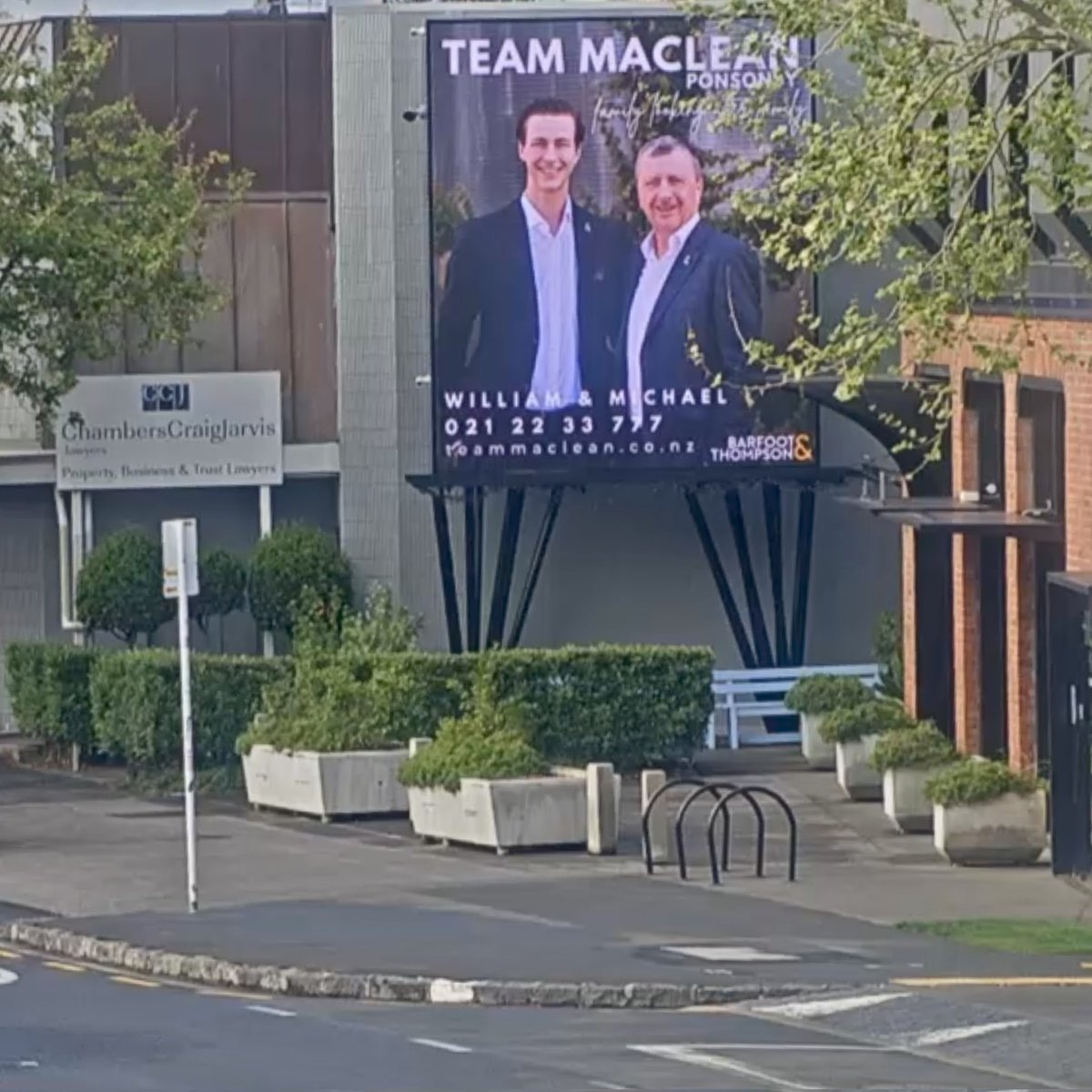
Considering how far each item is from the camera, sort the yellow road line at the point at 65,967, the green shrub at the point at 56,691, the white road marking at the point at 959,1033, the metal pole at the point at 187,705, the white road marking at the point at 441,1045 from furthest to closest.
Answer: the green shrub at the point at 56,691 → the metal pole at the point at 187,705 → the yellow road line at the point at 65,967 → the white road marking at the point at 959,1033 → the white road marking at the point at 441,1045

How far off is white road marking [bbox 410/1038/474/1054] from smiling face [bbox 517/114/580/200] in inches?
737

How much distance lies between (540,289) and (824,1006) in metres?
→ 17.6

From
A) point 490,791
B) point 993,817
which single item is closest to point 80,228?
point 490,791

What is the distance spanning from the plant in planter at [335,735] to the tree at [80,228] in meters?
3.75

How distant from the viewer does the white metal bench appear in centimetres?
3428

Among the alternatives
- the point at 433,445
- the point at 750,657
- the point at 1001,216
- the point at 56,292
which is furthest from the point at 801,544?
the point at 1001,216

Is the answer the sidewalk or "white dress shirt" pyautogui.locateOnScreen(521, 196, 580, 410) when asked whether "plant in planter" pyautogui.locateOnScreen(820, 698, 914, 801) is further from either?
"white dress shirt" pyautogui.locateOnScreen(521, 196, 580, 410)

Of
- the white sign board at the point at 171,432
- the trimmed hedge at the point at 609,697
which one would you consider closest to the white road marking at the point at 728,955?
the trimmed hedge at the point at 609,697

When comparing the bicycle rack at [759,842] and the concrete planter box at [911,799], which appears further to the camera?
the concrete planter box at [911,799]

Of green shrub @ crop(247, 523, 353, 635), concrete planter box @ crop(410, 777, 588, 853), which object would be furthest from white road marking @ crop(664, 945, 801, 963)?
green shrub @ crop(247, 523, 353, 635)

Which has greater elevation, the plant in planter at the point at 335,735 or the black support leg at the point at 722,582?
the black support leg at the point at 722,582

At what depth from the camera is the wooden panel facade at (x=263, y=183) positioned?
114 ft

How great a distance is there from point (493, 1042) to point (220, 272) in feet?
67.8

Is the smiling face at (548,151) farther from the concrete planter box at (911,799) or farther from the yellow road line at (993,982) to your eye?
the yellow road line at (993,982)
